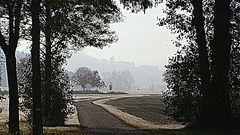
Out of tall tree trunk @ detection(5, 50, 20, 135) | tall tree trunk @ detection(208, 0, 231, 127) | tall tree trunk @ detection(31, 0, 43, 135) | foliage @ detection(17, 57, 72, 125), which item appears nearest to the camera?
tall tree trunk @ detection(31, 0, 43, 135)

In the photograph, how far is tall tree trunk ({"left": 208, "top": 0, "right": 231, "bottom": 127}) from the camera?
2184 cm

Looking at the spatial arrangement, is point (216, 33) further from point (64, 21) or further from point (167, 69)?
point (64, 21)

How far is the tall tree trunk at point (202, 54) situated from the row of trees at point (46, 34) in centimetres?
496

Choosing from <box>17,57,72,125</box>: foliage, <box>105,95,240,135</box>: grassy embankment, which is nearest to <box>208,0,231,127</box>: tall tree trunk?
<box>105,95,240,135</box>: grassy embankment

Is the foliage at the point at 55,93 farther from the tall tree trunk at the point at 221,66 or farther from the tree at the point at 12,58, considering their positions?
the tall tree trunk at the point at 221,66

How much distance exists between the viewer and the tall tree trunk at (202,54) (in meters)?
23.0

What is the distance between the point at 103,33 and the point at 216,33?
1204cm

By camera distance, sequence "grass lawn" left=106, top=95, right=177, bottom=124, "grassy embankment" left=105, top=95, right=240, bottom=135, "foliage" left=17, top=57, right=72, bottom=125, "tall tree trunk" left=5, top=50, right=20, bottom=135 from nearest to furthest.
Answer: "tall tree trunk" left=5, top=50, right=20, bottom=135 < "grassy embankment" left=105, top=95, right=240, bottom=135 < "foliage" left=17, top=57, right=72, bottom=125 < "grass lawn" left=106, top=95, right=177, bottom=124

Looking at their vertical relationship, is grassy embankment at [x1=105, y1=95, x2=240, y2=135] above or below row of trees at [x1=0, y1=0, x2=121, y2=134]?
below

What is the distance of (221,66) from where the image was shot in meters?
21.9

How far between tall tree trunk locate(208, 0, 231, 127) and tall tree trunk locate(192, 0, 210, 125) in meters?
0.84

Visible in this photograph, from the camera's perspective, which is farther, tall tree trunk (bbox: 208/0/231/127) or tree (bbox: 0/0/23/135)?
tall tree trunk (bbox: 208/0/231/127)

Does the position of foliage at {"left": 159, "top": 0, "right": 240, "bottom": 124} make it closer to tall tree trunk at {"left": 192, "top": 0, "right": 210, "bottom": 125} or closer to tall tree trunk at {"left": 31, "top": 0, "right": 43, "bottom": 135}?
tall tree trunk at {"left": 192, "top": 0, "right": 210, "bottom": 125}

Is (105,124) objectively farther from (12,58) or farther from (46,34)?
(12,58)
